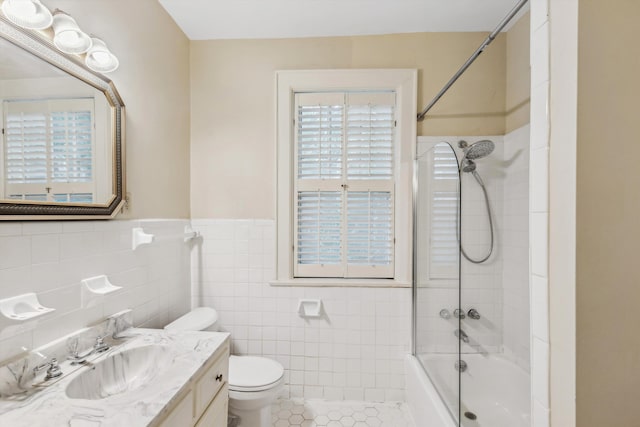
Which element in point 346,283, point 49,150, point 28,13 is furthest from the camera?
point 346,283

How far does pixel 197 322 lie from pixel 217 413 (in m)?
0.59

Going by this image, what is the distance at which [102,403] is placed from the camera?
78 centimetres

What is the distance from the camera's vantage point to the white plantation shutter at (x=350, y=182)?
1931 millimetres

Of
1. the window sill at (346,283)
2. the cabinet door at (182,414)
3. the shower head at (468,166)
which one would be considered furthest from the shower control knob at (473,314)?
the cabinet door at (182,414)

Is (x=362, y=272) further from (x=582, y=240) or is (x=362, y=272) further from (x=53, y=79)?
(x=53, y=79)

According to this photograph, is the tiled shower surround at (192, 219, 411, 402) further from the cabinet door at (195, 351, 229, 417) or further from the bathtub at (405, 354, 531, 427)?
the cabinet door at (195, 351, 229, 417)

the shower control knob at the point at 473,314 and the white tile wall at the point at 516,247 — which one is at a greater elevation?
the white tile wall at the point at 516,247

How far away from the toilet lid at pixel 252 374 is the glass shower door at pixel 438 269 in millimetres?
899

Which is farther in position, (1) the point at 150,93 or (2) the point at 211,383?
(1) the point at 150,93

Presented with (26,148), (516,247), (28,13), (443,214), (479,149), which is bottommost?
(516,247)

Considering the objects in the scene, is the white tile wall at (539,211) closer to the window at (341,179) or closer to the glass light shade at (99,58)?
the window at (341,179)

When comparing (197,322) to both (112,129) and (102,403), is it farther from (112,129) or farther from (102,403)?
(112,129)

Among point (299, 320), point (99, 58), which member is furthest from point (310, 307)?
point (99, 58)

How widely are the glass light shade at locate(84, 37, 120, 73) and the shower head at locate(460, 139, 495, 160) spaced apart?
178 centimetres
